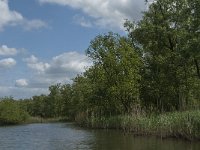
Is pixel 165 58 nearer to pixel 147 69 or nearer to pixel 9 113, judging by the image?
pixel 147 69

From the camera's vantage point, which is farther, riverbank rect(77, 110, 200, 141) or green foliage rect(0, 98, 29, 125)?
green foliage rect(0, 98, 29, 125)

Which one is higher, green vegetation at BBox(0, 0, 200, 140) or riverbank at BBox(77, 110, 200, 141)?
green vegetation at BBox(0, 0, 200, 140)

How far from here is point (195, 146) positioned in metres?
29.1

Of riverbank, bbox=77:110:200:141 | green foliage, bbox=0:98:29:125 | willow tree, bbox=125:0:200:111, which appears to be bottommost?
riverbank, bbox=77:110:200:141

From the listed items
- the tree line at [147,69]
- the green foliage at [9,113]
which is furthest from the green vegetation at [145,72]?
the green foliage at [9,113]

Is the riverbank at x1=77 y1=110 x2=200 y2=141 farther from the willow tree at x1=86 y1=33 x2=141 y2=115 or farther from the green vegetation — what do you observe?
the willow tree at x1=86 y1=33 x2=141 y2=115

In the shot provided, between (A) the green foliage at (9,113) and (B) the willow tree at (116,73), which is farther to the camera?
(A) the green foliage at (9,113)

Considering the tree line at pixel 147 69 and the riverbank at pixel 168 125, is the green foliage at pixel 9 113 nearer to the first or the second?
the tree line at pixel 147 69

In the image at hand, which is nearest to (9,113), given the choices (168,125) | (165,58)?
(165,58)

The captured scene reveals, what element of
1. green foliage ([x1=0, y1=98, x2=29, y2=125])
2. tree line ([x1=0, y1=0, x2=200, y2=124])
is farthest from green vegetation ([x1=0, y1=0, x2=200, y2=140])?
green foliage ([x1=0, y1=98, x2=29, y2=125])

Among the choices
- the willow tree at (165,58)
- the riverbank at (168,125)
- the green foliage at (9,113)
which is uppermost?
the willow tree at (165,58)

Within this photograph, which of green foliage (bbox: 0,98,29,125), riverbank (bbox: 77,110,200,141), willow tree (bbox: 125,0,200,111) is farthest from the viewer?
green foliage (bbox: 0,98,29,125)

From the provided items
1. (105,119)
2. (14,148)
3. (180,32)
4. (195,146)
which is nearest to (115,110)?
(105,119)

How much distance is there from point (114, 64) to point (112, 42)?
398 centimetres
